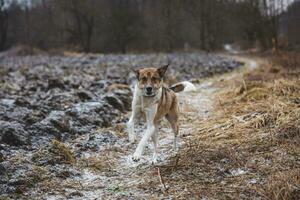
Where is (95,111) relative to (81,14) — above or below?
below

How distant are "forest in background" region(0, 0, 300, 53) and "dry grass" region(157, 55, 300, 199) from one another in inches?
1375

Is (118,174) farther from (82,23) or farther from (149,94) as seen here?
(82,23)

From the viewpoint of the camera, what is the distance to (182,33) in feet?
171

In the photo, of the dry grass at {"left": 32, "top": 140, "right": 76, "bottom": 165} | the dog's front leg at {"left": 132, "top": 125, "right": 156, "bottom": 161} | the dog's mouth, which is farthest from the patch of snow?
the dry grass at {"left": 32, "top": 140, "right": 76, "bottom": 165}

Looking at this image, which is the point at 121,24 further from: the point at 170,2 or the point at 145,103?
the point at 145,103

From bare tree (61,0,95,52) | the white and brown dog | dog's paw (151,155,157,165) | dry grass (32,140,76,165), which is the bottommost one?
dog's paw (151,155,157,165)

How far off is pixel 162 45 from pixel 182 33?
3152 mm

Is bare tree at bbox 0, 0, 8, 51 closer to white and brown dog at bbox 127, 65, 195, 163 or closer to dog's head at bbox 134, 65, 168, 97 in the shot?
white and brown dog at bbox 127, 65, 195, 163

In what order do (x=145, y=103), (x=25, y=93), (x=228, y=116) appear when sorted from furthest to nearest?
(x=25, y=93) → (x=228, y=116) → (x=145, y=103)

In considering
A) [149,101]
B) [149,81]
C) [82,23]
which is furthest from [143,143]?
[82,23]

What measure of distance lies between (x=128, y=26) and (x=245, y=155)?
43.4m

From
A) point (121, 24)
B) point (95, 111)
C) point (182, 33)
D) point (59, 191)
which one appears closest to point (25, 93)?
point (95, 111)

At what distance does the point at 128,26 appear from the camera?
49.3 metres

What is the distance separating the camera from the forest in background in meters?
47.2
